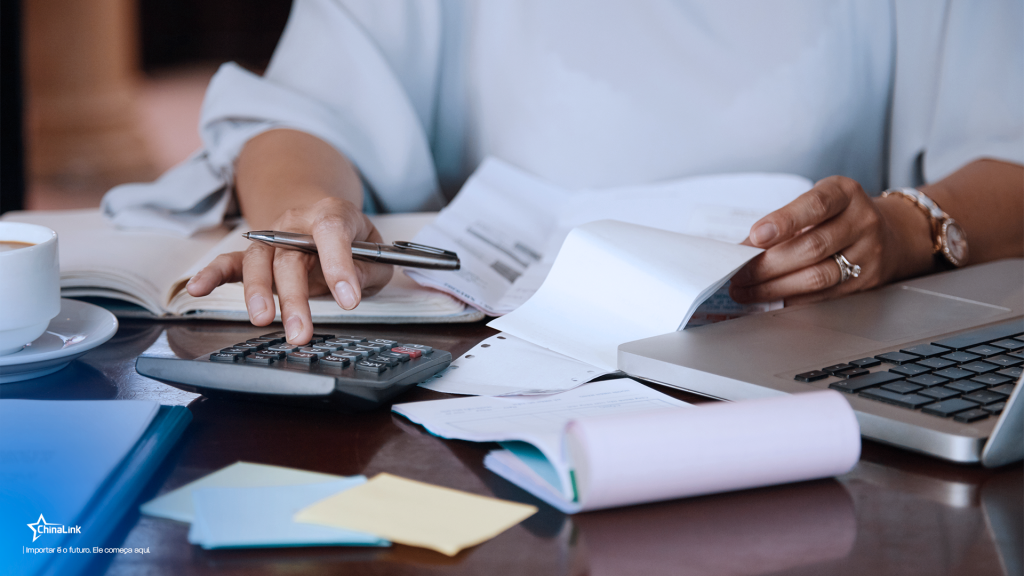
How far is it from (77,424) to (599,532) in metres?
0.27

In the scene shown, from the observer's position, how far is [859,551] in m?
0.33

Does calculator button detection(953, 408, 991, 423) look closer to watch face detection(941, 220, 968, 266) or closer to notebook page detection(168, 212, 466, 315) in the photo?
notebook page detection(168, 212, 466, 315)

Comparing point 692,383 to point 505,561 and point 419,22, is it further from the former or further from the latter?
point 419,22

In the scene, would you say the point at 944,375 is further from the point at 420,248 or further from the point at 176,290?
the point at 176,290

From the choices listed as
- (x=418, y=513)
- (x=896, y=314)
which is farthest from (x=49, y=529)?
(x=896, y=314)

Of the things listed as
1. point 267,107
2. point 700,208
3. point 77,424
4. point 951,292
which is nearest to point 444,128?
point 267,107

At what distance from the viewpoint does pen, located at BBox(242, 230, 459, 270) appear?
62cm

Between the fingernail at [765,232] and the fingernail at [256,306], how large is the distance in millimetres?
402

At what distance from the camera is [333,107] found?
1044 millimetres

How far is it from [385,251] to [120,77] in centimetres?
611

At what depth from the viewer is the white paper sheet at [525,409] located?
0.43 m

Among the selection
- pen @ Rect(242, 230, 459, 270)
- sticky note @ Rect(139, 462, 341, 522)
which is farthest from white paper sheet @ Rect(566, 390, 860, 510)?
pen @ Rect(242, 230, 459, 270)

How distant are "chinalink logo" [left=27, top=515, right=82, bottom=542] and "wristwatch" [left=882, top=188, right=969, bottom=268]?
2.76 feet

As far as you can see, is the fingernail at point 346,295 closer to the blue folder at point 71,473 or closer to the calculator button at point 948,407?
the blue folder at point 71,473
